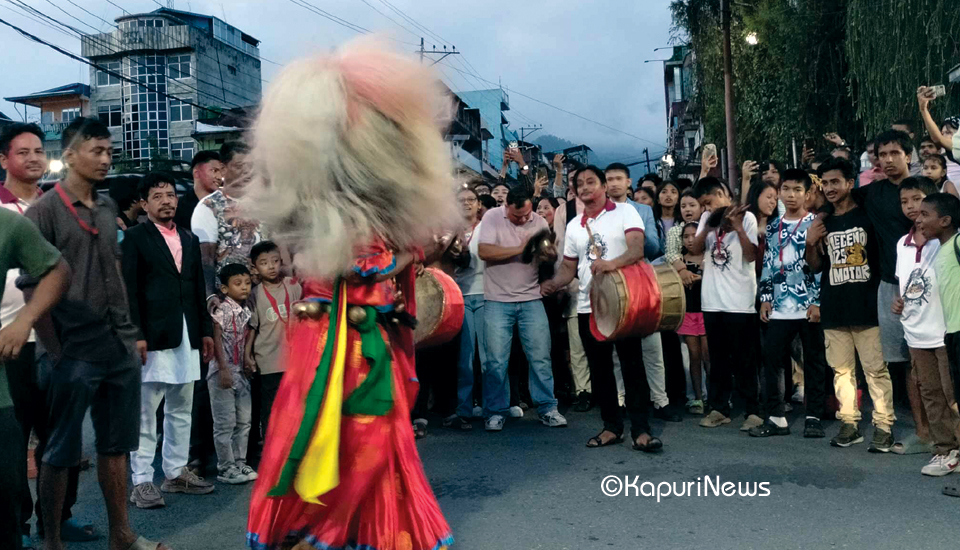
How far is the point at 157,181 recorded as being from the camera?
228 inches

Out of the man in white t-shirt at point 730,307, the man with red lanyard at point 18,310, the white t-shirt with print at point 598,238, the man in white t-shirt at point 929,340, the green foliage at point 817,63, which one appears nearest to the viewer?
the man with red lanyard at point 18,310

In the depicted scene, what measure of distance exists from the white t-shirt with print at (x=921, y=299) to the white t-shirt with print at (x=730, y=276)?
58.3 inches

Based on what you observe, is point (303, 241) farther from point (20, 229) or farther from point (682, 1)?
point (682, 1)

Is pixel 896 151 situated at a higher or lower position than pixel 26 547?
higher

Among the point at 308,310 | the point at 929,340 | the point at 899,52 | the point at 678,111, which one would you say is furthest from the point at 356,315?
the point at 678,111

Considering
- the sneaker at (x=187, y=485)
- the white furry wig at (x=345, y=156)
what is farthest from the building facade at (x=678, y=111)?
the white furry wig at (x=345, y=156)

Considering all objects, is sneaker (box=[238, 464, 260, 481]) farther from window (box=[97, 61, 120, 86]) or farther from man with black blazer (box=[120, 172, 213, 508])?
window (box=[97, 61, 120, 86])

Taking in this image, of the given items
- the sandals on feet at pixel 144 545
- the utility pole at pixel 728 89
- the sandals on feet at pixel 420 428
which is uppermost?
the utility pole at pixel 728 89

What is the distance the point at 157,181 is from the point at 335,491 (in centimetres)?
293

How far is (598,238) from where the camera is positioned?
714cm

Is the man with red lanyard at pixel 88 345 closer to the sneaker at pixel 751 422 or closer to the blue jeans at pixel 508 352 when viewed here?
the blue jeans at pixel 508 352

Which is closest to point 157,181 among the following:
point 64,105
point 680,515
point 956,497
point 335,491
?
point 335,491

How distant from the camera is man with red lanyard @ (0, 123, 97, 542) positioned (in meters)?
4.69

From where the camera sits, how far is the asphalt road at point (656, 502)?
15.4 feet
